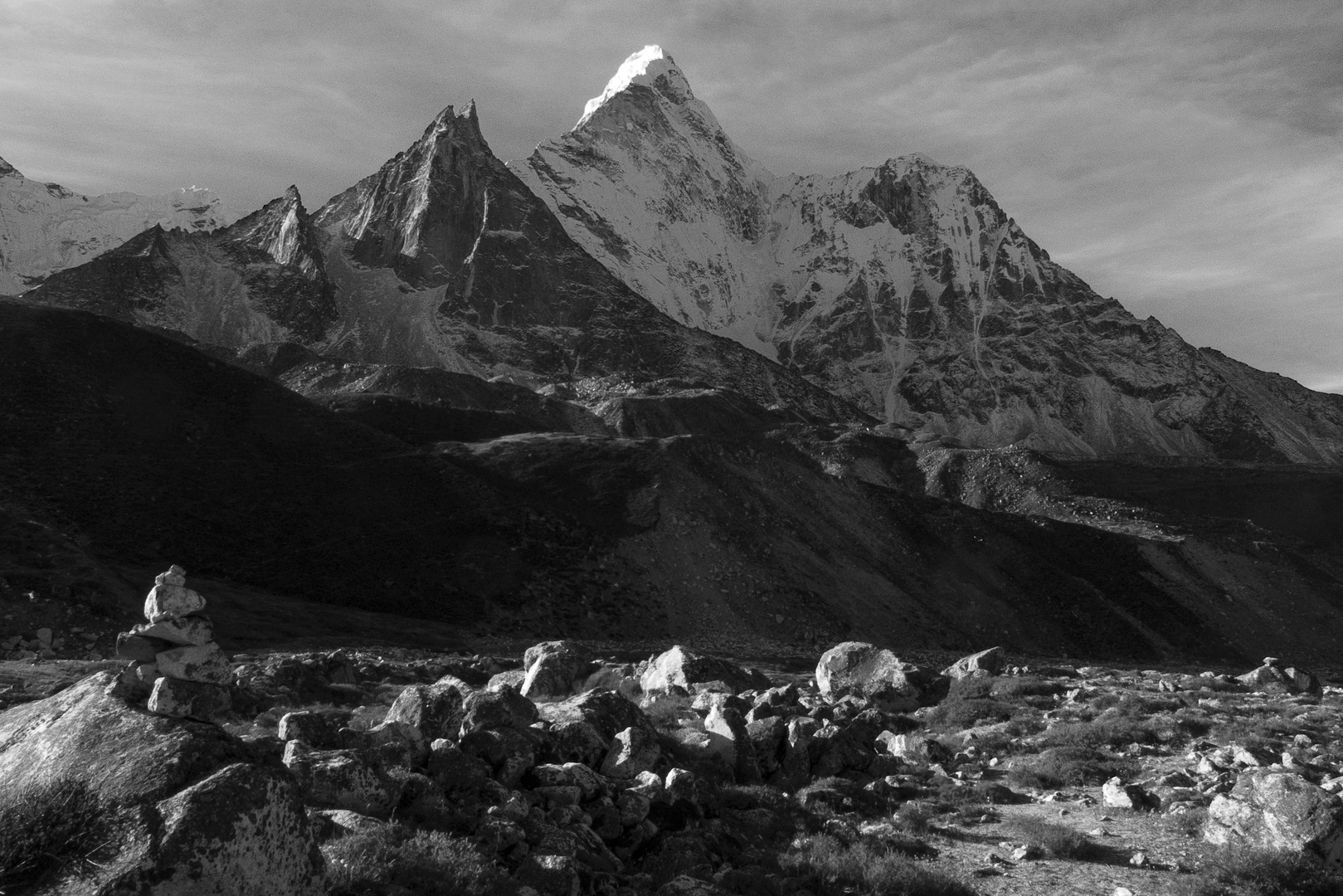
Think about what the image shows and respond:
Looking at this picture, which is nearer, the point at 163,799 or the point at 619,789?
the point at 163,799

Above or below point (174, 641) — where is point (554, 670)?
below

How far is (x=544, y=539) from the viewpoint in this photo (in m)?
82.4

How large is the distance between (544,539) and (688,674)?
160 ft

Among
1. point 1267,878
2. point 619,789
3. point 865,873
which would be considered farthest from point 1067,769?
point 619,789

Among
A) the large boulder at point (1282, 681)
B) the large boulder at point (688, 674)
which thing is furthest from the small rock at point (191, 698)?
the large boulder at point (1282, 681)

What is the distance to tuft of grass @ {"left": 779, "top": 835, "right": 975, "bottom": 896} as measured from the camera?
14.9 meters

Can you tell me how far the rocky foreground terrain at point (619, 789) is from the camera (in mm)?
9633

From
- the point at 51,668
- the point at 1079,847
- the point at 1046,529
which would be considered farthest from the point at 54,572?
the point at 1046,529

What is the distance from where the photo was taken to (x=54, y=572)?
182ft

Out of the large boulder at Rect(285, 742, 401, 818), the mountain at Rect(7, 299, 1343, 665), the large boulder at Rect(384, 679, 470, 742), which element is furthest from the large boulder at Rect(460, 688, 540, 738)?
the mountain at Rect(7, 299, 1343, 665)

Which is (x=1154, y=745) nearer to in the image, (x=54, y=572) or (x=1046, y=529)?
(x=54, y=572)

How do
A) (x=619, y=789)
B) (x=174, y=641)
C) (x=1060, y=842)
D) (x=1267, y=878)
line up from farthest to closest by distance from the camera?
(x=174, y=641)
(x=619, y=789)
(x=1060, y=842)
(x=1267, y=878)

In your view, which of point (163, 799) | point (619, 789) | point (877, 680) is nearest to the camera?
point (163, 799)

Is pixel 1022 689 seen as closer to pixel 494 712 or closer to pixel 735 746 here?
pixel 735 746
